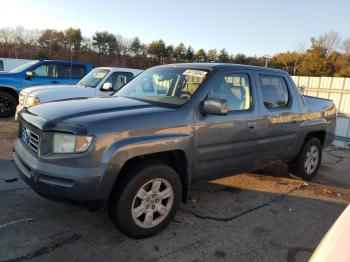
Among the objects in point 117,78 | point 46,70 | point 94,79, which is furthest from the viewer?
point 46,70

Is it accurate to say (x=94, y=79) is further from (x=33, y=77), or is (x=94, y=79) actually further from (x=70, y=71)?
(x=33, y=77)

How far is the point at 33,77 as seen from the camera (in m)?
10.9

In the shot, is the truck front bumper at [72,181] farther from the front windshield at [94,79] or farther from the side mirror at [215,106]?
the front windshield at [94,79]

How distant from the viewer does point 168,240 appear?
342 centimetres

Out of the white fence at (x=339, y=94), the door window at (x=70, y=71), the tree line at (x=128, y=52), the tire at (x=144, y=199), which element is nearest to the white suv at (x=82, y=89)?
the door window at (x=70, y=71)

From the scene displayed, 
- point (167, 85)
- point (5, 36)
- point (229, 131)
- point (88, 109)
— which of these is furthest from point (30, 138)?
point (5, 36)

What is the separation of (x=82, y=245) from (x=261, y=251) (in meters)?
1.77

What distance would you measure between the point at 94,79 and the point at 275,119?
6056 mm

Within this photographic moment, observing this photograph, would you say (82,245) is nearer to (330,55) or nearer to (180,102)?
(180,102)

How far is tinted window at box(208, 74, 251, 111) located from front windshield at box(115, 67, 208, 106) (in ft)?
0.79

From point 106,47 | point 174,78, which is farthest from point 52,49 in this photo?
point 174,78

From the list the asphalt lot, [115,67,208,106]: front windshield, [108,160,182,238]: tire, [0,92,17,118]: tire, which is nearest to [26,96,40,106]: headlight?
the asphalt lot

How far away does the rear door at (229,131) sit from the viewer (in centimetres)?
380

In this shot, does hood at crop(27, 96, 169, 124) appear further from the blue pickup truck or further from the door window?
the door window
